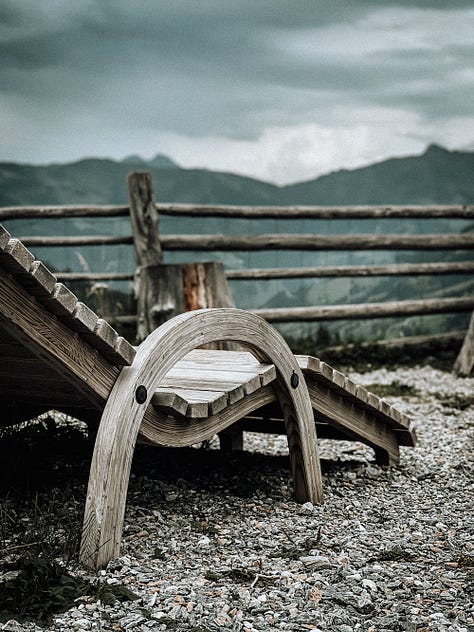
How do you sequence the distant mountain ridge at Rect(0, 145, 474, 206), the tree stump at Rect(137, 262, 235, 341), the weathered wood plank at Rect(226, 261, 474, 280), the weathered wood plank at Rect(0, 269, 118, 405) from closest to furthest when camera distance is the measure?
the weathered wood plank at Rect(0, 269, 118, 405) → the tree stump at Rect(137, 262, 235, 341) → the weathered wood plank at Rect(226, 261, 474, 280) → the distant mountain ridge at Rect(0, 145, 474, 206)

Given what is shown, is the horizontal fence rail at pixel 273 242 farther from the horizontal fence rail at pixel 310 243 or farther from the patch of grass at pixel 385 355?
the patch of grass at pixel 385 355

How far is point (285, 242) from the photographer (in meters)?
7.74

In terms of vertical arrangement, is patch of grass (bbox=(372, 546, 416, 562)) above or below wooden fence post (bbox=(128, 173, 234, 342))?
below

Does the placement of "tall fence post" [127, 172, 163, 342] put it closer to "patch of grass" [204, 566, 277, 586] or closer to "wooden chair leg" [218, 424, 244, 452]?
"wooden chair leg" [218, 424, 244, 452]

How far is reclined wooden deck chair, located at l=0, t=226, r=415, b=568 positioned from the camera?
85.2 inches

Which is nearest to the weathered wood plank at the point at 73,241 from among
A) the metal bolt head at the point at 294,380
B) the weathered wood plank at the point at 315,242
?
the weathered wood plank at the point at 315,242

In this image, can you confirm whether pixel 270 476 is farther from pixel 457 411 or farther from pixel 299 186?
pixel 299 186

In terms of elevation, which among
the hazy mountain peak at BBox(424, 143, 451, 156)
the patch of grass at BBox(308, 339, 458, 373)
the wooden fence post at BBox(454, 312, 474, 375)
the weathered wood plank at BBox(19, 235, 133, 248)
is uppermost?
the hazy mountain peak at BBox(424, 143, 451, 156)

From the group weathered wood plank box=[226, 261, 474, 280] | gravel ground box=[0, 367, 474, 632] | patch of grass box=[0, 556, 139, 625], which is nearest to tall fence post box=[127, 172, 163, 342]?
weathered wood plank box=[226, 261, 474, 280]

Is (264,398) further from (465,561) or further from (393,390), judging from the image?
(393,390)

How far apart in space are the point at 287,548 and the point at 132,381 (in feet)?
2.65

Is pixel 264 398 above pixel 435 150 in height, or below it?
below

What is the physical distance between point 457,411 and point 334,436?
6.17 feet

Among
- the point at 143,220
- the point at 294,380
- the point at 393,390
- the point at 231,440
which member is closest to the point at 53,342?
the point at 294,380
